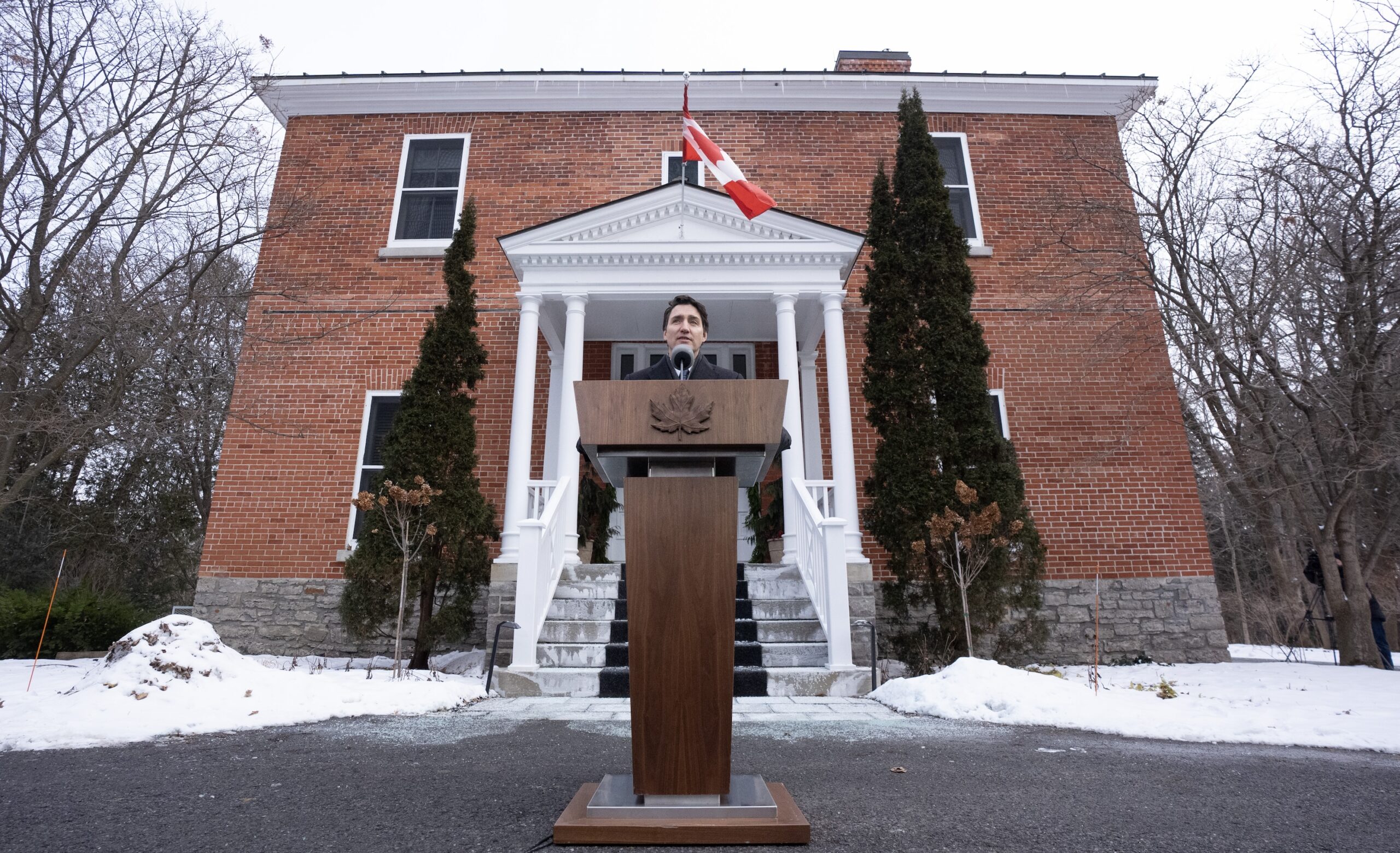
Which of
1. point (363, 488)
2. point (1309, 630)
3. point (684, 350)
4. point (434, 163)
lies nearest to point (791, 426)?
point (684, 350)

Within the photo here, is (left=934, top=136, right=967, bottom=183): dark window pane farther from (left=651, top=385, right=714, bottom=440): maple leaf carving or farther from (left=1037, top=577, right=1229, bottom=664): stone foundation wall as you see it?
(left=651, top=385, right=714, bottom=440): maple leaf carving

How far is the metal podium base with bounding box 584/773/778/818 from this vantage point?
2092 millimetres

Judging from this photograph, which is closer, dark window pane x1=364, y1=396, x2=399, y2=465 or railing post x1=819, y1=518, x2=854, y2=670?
railing post x1=819, y1=518, x2=854, y2=670

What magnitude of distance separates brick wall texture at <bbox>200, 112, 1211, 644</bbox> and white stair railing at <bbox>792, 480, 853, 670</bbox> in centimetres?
255

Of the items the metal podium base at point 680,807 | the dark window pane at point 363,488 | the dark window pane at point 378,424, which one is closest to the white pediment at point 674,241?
the dark window pane at point 378,424

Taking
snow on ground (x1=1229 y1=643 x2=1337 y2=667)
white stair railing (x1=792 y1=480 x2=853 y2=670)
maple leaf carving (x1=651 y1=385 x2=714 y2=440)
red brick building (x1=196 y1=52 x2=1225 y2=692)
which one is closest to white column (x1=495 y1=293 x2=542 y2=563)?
red brick building (x1=196 y1=52 x2=1225 y2=692)

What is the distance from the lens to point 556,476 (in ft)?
30.8

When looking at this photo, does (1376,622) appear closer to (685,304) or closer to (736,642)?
(736,642)

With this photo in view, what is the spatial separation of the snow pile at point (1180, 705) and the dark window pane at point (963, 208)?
6829 millimetres

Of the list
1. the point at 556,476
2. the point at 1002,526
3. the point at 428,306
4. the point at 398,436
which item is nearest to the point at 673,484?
the point at 1002,526

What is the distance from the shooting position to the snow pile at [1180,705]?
12.9 feet

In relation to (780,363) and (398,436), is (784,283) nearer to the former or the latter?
(780,363)

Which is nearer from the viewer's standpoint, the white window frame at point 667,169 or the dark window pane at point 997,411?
the dark window pane at point 997,411

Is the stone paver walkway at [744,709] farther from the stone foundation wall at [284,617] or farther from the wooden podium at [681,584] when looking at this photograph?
the stone foundation wall at [284,617]
